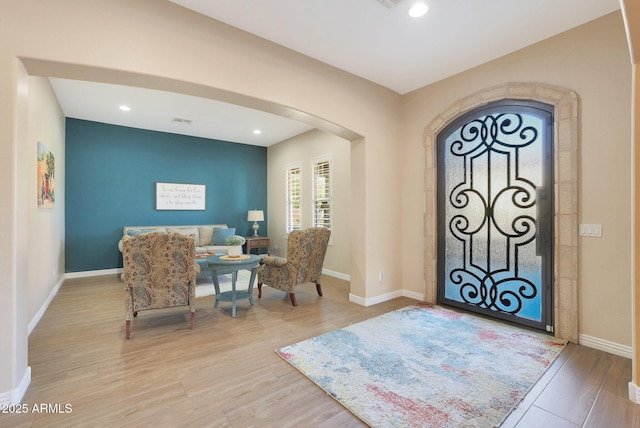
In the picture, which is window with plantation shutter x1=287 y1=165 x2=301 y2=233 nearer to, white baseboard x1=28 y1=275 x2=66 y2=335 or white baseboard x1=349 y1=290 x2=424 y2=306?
white baseboard x1=349 y1=290 x2=424 y2=306

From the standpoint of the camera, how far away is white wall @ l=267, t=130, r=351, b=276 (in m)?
5.53

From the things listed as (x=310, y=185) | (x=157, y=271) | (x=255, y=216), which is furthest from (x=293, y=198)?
(x=157, y=271)

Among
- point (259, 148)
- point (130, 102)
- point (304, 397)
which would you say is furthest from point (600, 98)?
point (259, 148)

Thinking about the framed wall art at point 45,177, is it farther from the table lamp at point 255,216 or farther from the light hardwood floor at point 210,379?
the table lamp at point 255,216

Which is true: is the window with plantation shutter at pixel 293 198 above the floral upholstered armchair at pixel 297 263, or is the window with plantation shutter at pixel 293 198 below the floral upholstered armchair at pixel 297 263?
above

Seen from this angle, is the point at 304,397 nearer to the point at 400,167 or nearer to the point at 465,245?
the point at 465,245

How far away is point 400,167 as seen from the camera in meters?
4.40

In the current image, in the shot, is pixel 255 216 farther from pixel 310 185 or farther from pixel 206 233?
pixel 310 185

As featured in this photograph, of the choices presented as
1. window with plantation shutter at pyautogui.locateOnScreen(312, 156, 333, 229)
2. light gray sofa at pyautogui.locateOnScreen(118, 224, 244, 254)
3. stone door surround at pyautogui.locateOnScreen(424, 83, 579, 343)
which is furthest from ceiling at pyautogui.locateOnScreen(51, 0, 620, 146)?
light gray sofa at pyautogui.locateOnScreen(118, 224, 244, 254)

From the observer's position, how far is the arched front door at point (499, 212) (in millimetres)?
3049

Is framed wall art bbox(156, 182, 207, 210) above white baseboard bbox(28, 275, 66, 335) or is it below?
above

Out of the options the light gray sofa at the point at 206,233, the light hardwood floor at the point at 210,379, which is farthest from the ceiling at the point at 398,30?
the light hardwood floor at the point at 210,379

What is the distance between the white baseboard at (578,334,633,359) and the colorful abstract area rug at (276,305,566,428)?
8.3 inches

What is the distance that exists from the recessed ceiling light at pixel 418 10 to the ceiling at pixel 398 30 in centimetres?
4
